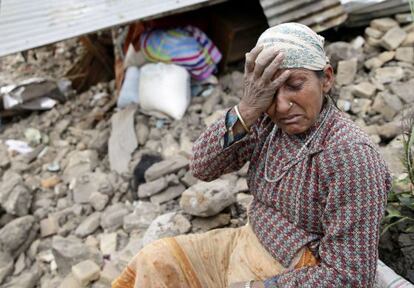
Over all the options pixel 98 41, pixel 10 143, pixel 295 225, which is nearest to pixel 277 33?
pixel 295 225

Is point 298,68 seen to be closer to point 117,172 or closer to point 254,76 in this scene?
point 254,76

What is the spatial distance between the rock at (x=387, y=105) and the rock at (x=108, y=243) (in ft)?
6.88

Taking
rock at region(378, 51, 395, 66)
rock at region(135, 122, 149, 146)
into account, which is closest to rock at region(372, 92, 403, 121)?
rock at region(378, 51, 395, 66)

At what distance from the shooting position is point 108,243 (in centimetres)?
346

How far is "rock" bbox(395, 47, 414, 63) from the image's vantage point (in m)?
3.94

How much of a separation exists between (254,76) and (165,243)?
86cm

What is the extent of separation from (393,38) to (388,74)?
1.16 feet

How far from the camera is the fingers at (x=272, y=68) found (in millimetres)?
1584

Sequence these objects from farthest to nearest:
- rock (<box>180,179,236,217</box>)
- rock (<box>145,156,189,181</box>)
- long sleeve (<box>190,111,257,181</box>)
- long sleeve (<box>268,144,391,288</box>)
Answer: rock (<box>145,156,189,181</box>) < rock (<box>180,179,236,217</box>) < long sleeve (<box>190,111,257,181</box>) < long sleeve (<box>268,144,391,288</box>)

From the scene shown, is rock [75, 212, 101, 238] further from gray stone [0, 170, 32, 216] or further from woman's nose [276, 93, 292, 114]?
woman's nose [276, 93, 292, 114]

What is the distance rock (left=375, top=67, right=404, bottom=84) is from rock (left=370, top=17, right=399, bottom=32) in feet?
1.31

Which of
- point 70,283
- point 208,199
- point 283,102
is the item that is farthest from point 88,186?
point 283,102

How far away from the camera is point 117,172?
4.14m

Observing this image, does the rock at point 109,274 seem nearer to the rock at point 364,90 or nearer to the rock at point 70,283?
the rock at point 70,283
